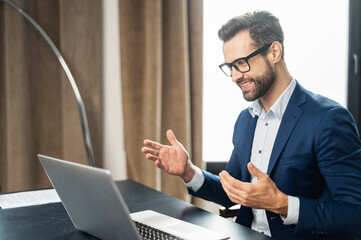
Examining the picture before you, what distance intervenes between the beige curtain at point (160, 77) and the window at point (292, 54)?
0.17 meters

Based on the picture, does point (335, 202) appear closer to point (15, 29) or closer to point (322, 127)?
point (322, 127)

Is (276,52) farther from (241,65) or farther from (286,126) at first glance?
(286,126)

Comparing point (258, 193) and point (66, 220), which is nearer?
point (258, 193)

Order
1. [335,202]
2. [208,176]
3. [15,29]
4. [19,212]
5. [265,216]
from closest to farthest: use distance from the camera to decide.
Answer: [335,202] → [19,212] → [265,216] → [208,176] → [15,29]

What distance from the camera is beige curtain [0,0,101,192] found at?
238 centimetres

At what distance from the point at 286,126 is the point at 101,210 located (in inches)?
30.9

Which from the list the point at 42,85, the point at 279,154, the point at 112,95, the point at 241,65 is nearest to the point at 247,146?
the point at 279,154

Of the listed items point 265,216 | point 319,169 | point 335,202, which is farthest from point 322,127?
point 265,216

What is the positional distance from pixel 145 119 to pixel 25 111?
760 millimetres

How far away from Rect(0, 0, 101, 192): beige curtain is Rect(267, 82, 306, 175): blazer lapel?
4.87ft

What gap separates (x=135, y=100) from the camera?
260 cm

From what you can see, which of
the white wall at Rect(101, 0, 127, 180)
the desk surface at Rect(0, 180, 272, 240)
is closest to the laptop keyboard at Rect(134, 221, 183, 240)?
the desk surface at Rect(0, 180, 272, 240)

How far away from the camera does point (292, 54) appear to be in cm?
270

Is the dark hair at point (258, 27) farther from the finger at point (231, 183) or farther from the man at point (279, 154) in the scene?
the finger at point (231, 183)
